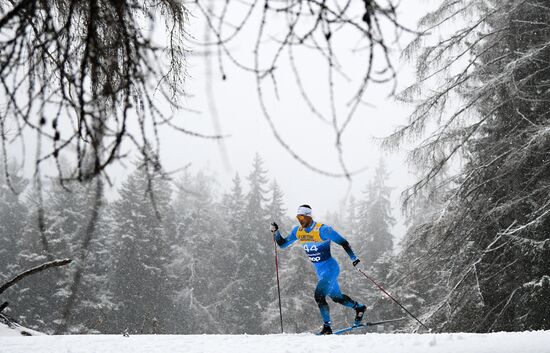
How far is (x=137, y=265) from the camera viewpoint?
98.8 feet

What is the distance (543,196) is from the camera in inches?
330

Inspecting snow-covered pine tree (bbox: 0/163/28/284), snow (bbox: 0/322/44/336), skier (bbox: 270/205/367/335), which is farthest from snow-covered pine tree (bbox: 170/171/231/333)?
skier (bbox: 270/205/367/335)

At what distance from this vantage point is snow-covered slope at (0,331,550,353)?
4574mm

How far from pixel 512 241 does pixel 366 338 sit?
13.8ft

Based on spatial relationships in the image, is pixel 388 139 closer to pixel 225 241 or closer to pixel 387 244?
pixel 225 241

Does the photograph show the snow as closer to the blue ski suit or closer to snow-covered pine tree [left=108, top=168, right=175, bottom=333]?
the blue ski suit

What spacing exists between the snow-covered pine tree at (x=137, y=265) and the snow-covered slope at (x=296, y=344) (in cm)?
2224

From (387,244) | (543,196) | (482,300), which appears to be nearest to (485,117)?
(543,196)

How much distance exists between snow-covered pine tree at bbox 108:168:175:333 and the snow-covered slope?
2224 centimetres

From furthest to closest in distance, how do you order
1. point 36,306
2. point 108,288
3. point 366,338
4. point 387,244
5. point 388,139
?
point 387,244 → point 108,288 → point 36,306 → point 388,139 → point 366,338

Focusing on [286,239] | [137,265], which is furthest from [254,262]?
[286,239]

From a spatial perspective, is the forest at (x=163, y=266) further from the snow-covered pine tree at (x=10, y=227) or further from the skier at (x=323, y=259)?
the skier at (x=323, y=259)

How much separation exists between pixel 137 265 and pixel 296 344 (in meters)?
26.2

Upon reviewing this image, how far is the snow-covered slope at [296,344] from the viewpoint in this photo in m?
4.57
